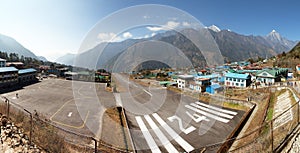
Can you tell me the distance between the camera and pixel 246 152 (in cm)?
423

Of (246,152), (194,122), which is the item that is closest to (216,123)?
(194,122)

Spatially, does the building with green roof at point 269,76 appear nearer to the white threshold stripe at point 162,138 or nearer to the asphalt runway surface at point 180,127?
the asphalt runway surface at point 180,127

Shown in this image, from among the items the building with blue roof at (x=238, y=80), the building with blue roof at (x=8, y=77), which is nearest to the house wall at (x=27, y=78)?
the building with blue roof at (x=8, y=77)

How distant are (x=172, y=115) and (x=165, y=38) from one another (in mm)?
4909

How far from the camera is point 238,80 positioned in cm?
1975

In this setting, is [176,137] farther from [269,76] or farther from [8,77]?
[8,77]

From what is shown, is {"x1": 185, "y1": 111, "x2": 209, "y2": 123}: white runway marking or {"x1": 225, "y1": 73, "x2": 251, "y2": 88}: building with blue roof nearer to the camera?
{"x1": 185, "y1": 111, "x2": 209, "y2": 123}: white runway marking

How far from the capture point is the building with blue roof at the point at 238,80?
62.8 feet

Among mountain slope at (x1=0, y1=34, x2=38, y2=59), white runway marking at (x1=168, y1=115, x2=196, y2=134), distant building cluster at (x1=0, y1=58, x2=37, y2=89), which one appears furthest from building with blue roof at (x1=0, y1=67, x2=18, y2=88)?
mountain slope at (x1=0, y1=34, x2=38, y2=59)

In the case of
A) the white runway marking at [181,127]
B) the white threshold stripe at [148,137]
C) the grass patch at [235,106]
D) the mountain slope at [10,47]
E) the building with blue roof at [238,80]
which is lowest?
the white threshold stripe at [148,137]

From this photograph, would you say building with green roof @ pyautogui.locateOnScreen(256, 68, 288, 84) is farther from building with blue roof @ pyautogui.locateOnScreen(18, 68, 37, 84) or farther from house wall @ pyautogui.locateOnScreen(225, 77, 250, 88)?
building with blue roof @ pyautogui.locateOnScreen(18, 68, 37, 84)

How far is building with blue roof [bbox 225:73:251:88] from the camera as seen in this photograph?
19.1 metres

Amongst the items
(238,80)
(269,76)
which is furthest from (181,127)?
(269,76)

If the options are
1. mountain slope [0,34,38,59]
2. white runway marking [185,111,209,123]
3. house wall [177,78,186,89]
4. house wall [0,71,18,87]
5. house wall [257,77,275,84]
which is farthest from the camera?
mountain slope [0,34,38,59]
